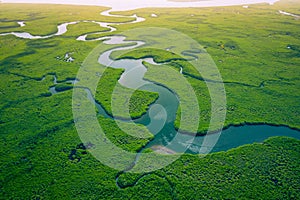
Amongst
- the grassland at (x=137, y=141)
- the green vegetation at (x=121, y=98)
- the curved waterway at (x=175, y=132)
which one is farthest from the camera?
the green vegetation at (x=121, y=98)

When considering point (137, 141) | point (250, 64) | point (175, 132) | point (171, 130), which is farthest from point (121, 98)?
point (250, 64)

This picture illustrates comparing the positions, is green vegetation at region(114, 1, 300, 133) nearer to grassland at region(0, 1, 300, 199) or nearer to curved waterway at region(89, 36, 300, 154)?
grassland at region(0, 1, 300, 199)

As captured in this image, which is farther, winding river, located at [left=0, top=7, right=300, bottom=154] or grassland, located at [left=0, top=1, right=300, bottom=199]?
winding river, located at [left=0, top=7, right=300, bottom=154]

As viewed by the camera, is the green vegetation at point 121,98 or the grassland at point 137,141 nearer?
the grassland at point 137,141

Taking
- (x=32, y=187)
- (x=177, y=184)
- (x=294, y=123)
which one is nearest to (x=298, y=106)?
(x=294, y=123)

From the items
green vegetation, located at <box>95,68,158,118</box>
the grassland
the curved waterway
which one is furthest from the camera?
green vegetation, located at <box>95,68,158,118</box>

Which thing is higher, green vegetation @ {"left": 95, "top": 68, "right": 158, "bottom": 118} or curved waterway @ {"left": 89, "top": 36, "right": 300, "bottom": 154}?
green vegetation @ {"left": 95, "top": 68, "right": 158, "bottom": 118}

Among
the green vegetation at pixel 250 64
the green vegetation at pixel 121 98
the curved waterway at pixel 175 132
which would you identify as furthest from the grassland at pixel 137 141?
the curved waterway at pixel 175 132

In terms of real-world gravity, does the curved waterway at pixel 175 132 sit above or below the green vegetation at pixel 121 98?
below

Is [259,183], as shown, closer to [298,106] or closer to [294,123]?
[294,123]

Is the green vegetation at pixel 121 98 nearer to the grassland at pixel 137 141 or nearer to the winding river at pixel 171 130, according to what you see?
the grassland at pixel 137 141

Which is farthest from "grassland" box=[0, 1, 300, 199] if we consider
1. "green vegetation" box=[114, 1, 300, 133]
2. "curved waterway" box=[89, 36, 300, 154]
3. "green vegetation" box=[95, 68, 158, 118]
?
"curved waterway" box=[89, 36, 300, 154]
